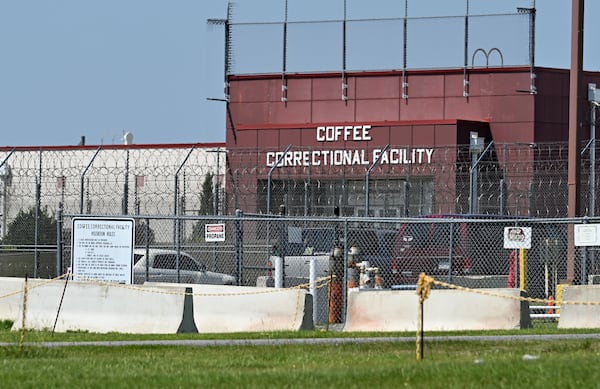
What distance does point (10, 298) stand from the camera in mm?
21188

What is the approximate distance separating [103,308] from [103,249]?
190 centimetres

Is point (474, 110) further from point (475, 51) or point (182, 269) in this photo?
point (182, 269)

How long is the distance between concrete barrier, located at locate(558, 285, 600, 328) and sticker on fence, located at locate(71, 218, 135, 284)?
678 cm

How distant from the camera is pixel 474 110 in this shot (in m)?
43.6

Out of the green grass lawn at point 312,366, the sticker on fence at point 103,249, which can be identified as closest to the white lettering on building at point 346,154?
the sticker on fence at point 103,249

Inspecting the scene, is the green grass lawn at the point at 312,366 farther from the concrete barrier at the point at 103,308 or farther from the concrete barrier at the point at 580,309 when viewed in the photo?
the concrete barrier at the point at 580,309

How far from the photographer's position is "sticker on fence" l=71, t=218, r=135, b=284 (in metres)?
20.9

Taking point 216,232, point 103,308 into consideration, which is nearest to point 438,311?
point 103,308

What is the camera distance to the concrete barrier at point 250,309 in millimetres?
18547

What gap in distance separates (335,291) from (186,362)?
307 inches

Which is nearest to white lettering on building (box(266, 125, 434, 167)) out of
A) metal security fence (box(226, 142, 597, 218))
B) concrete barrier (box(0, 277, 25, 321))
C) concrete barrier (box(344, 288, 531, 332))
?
metal security fence (box(226, 142, 597, 218))

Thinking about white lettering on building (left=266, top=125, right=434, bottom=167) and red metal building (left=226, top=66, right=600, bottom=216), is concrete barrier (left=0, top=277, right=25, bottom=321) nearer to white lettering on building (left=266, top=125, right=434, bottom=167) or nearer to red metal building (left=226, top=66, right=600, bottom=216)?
red metal building (left=226, top=66, right=600, bottom=216)

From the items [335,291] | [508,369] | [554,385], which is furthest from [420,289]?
[335,291]

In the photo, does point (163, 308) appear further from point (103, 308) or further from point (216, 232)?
point (216, 232)
